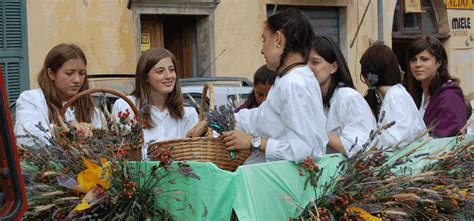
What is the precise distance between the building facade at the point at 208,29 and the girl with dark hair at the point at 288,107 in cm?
905

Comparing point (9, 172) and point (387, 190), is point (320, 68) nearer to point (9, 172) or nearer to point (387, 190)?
point (387, 190)

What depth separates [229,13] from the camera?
15.2 m

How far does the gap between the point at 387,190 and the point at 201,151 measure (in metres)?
0.82

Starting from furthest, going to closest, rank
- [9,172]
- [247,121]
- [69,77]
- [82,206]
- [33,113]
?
[69,77] → [33,113] → [247,121] → [82,206] → [9,172]

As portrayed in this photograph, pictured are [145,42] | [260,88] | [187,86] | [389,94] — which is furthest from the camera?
[145,42]

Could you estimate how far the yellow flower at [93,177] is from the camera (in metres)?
3.53

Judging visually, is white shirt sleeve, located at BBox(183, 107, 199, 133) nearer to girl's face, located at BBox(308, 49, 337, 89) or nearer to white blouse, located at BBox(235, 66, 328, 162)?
girl's face, located at BBox(308, 49, 337, 89)

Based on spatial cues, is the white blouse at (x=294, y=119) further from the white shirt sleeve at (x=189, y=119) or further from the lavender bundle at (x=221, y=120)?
the white shirt sleeve at (x=189, y=119)

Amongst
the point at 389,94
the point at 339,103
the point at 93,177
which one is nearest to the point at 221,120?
the point at 93,177

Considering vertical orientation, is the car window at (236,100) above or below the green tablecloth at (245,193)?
above

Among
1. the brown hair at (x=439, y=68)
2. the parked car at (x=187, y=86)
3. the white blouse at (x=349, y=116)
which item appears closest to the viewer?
the white blouse at (x=349, y=116)

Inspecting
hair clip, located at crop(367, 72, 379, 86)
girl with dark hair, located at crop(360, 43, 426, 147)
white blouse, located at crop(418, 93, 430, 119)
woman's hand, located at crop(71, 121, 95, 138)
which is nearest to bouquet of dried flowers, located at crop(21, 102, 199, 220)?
woman's hand, located at crop(71, 121, 95, 138)

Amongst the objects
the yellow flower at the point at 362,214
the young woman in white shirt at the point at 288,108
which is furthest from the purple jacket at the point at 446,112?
the yellow flower at the point at 362,214

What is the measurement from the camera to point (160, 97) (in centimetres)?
502
